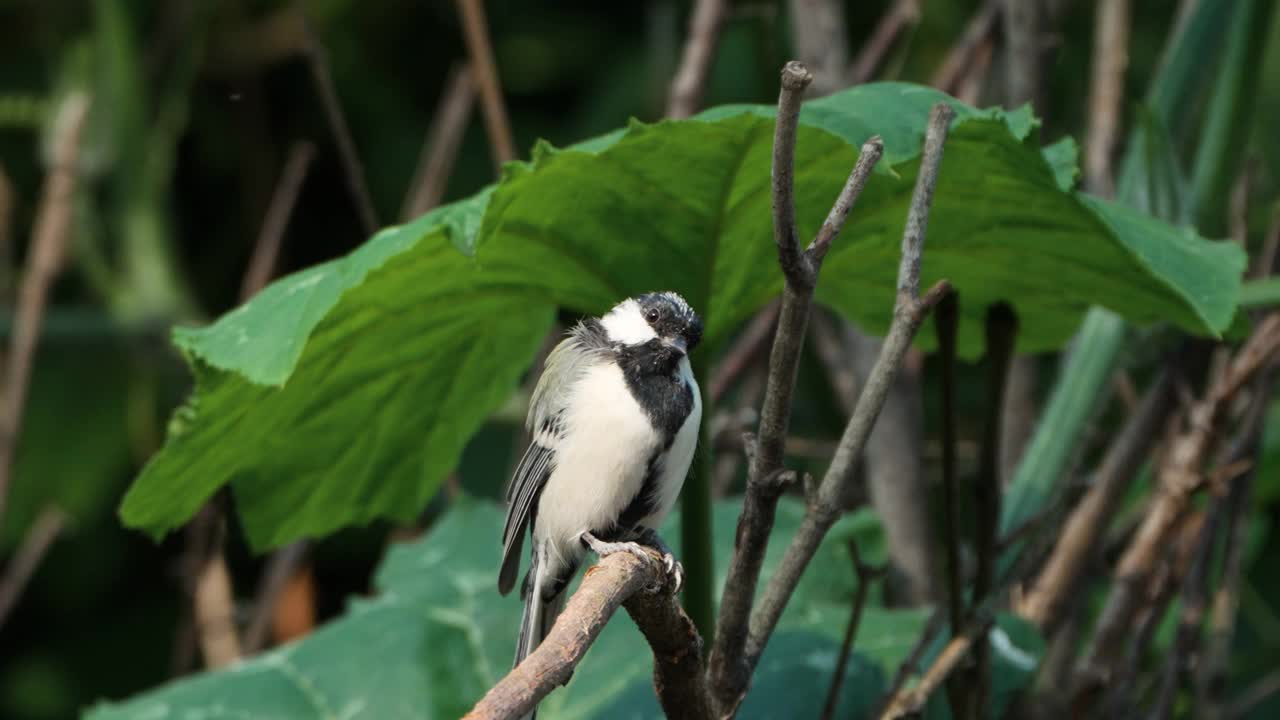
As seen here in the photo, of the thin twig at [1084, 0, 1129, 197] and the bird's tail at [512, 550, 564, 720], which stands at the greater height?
the thin twig at [1084, 0, 1129, 197]

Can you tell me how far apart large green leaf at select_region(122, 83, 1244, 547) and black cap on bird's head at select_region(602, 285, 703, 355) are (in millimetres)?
35

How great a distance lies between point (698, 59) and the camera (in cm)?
274

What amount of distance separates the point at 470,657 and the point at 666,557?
0.69 meters

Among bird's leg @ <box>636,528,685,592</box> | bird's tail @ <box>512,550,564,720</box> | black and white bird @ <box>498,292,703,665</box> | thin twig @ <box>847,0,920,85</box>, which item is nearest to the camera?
bird's leg @ <box>636,528,685,592</box>

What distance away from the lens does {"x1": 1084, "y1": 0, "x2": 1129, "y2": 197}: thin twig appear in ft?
8.91

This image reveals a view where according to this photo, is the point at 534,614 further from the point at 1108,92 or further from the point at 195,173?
the point at 195,173

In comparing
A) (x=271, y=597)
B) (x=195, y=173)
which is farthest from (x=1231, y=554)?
(x=195, y=173)

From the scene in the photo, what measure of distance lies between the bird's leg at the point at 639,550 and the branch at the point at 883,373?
17 centimetres

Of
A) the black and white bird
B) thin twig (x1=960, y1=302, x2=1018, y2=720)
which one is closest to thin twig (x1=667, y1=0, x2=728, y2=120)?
the black and white bird

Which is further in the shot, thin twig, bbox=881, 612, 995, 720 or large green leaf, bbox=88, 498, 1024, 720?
large green leaf, bbox=88, 498, 1024, 720

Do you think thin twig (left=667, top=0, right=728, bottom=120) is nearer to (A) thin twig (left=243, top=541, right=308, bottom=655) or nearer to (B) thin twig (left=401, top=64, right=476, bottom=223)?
(B) thin twig (left=401, top=64, right=476, bottom=223)

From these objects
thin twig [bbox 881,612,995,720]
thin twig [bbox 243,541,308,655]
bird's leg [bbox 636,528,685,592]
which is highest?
bird's leg [bbox 636,528,685,592]

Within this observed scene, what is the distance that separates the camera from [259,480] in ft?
7.05

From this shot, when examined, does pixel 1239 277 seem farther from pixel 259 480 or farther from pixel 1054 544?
pixel 259 480
